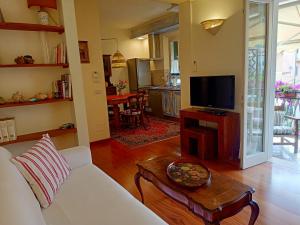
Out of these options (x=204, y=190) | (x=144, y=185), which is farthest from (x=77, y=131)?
(x=204, y=190)

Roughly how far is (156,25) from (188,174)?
5269mm

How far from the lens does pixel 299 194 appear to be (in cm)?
233

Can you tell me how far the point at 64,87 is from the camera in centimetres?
276

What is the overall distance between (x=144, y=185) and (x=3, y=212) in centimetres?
199

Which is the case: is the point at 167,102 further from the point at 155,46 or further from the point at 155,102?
the point at 155,46

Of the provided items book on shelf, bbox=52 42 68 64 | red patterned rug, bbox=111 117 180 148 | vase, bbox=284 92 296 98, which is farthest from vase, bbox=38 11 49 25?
vase, bbox=284 92 296 98

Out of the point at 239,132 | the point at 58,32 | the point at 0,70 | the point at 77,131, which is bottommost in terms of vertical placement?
the point at 239,132

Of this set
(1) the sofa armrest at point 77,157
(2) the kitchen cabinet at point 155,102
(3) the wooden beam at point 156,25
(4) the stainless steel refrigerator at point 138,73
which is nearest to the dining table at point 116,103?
(2) the kitchen cabinet at point 155,102

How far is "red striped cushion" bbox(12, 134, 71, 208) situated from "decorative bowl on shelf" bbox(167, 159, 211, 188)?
2.91 feet

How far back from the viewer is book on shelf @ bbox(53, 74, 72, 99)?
275cm

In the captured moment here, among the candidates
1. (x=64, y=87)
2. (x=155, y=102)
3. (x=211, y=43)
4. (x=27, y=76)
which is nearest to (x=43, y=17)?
(x=27, y=76)

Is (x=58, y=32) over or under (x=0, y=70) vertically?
over

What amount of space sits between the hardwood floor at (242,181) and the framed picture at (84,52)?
1.73 metres

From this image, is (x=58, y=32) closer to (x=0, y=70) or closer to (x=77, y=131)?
(x=0, y=70)
